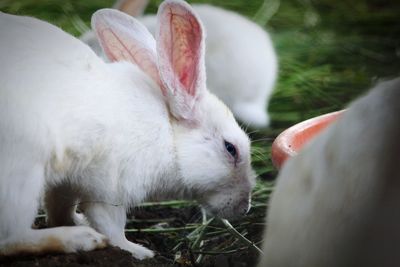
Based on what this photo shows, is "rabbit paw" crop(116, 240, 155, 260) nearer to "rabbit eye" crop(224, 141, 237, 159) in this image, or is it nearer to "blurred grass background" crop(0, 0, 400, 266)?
"rabbit eye" crop(224, 141, 237, 159)

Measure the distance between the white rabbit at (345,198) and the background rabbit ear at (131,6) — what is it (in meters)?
1.72

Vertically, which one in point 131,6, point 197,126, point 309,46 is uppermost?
point 131,6

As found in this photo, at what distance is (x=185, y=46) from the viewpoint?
71.8 inches

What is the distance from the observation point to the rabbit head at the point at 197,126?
180cm

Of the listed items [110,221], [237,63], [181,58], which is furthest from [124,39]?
[237,63]

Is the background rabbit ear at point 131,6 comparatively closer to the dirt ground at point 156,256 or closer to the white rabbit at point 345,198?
the dirt ground at point 156,256

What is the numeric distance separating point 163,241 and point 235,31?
3.97 ft

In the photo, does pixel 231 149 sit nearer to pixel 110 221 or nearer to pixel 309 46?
A: pixel 110 221

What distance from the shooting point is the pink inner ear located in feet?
5.87

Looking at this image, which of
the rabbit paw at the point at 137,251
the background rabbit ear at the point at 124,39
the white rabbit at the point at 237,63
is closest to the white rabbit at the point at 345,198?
the rabbit paw at the point at 137,251

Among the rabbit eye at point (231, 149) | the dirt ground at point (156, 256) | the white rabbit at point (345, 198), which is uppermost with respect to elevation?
the white rabbit at point (345, 198)

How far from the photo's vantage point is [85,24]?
2771 mm

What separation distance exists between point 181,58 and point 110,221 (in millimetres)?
395

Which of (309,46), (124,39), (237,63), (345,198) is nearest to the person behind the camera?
(345,198)
